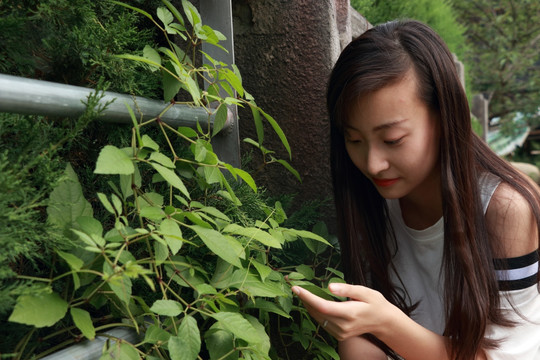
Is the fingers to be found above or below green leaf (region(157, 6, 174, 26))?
below

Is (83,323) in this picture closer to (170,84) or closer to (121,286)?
(121,286)

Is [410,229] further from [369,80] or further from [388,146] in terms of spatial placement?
[369,80]

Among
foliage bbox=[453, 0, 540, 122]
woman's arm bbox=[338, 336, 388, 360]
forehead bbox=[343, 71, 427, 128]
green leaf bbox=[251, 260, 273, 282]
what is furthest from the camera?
foliage bbox=[453, 0, 540, 122]

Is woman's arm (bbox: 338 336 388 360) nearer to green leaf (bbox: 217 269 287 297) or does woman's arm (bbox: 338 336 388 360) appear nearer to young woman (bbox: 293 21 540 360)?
young woman (bbox: 293 21 540 360)

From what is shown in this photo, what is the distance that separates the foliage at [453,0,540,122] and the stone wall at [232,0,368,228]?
370 inches

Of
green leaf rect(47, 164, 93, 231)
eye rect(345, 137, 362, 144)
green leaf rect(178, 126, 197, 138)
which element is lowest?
eye rect(345, 137, 362, 144)

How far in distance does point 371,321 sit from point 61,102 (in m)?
0.84

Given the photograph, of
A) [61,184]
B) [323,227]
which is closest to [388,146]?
[323,227]

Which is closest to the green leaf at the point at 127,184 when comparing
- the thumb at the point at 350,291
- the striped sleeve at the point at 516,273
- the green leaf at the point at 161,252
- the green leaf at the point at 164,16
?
the green leaf at the point at 161,252

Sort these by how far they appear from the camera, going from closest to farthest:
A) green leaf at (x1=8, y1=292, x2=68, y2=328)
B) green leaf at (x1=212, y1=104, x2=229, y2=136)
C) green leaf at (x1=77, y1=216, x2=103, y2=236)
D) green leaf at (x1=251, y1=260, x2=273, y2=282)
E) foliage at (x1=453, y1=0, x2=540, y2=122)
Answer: green leaf at (x1=8, y1=292, x2=68, y2=328), green leaf at (x1=77, y1=216, x2=103, y2=236), green leaf at (x1=251, y1=260, x2=273, y2=282), green leaf at (x1=212, y1=104, x2=229, y2=136), foliage at (x1=453, y1=0, x2=540, y2=122)

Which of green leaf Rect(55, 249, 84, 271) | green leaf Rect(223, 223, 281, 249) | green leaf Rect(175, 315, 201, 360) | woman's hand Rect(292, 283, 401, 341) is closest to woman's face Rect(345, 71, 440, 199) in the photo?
woman's hand Rect(292, 283, 401, 341)

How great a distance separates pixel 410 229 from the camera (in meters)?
1.79

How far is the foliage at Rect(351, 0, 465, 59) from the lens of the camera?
2906 millimetres

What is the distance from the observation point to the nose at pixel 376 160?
138cm
